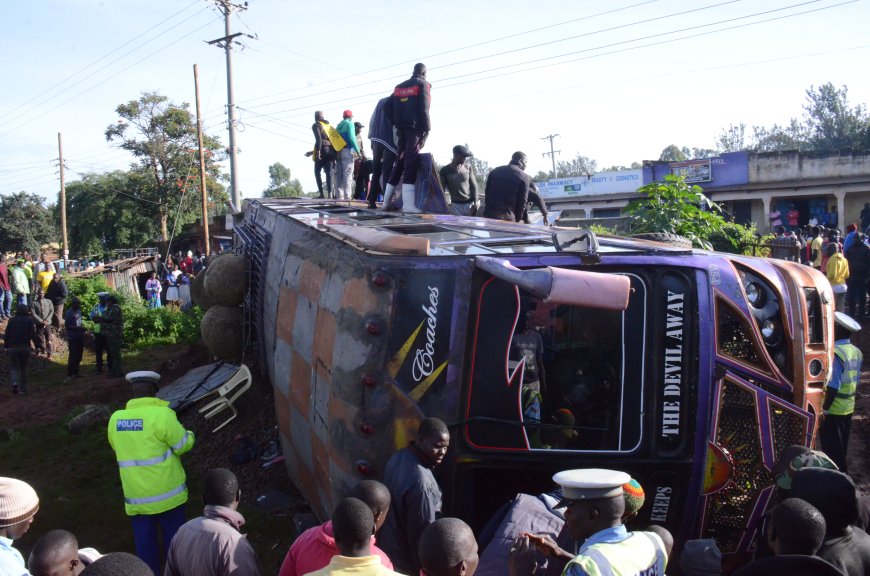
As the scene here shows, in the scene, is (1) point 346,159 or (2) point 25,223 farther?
(2) point 25,223

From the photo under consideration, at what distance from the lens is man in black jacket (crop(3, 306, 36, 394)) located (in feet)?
41.0

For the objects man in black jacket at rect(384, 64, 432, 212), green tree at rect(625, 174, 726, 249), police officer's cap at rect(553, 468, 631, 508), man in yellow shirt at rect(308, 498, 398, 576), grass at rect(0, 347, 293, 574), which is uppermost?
man in black jacket at rect(384, 64, 432, 212)

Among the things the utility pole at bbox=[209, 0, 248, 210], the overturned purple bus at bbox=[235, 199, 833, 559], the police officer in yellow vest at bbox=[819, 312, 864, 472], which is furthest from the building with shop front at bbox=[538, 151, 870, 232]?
the overturned purple bus at bbox=[235, 199, 833, 559]

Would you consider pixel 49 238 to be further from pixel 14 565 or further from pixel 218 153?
pixel 14 565

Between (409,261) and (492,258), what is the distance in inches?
19.1

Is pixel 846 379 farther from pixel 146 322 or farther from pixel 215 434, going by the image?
pixel 146 322

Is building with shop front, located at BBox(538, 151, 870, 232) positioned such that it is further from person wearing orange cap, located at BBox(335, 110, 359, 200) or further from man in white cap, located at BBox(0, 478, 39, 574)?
man in white cap, located at BBox(0, 478, 39, 574)

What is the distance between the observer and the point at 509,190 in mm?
8047

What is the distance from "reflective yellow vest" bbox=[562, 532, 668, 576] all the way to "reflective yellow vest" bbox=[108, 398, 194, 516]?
3418 millimetres

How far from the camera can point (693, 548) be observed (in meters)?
3.49

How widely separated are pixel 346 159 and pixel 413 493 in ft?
30.3

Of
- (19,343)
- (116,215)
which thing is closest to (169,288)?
(19,343)

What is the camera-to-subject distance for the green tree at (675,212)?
34.1ft

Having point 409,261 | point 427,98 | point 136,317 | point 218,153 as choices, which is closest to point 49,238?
point 218,153
